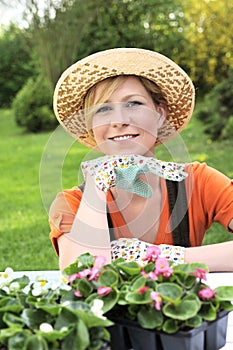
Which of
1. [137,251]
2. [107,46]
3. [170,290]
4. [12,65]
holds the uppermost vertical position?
[107,46]

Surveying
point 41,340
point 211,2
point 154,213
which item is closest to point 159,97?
point 154,213

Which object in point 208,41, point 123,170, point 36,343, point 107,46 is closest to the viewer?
point 36,343

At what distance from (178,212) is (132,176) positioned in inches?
13.0

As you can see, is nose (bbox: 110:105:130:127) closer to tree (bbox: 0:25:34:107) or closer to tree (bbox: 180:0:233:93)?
tree (bbox: 180:0:233:93)

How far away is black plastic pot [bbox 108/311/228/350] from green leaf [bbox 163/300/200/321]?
0.03 metres

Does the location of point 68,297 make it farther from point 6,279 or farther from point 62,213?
point 62,213

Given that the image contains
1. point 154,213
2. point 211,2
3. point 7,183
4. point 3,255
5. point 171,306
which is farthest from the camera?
point 211,2

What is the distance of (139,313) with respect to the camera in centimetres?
115

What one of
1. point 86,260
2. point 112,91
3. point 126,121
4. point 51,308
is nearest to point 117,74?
point 112,91

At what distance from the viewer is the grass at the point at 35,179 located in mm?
1812

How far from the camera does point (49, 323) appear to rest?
111 centimetres

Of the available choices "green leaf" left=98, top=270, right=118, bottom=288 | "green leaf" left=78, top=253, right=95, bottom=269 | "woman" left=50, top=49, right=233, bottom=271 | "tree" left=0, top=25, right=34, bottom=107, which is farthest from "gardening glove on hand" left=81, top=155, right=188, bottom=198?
"tree" left=0, top=25, right=34, bottom=107

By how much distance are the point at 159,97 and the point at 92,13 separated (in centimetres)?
748

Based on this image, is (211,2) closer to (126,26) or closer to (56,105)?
(126,26)
